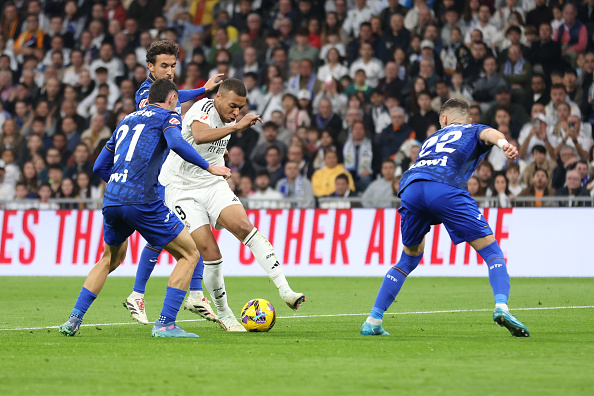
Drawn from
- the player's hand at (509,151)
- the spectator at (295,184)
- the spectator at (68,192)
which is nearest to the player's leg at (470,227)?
the player's hand at (509,151)

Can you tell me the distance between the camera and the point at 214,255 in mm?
9234

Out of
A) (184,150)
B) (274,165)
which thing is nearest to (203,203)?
(184,150)

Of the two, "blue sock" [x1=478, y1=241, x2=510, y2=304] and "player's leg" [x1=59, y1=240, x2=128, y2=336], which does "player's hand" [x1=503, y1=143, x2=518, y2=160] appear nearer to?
"blue sock" [x1=478, y1=241, x2=510, y2=304]

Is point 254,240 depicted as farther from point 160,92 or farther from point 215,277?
point 160,92

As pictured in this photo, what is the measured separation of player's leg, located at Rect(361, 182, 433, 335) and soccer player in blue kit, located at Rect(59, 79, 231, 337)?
1.54 m

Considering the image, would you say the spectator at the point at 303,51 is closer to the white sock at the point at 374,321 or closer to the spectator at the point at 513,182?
the spectator at the point at 513,182

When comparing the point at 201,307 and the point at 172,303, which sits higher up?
the point at 172,303

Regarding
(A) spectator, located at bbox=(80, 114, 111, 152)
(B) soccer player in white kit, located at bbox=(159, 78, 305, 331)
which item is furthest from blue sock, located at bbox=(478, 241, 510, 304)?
(A) spectator, located at bbox=(80, 114, 111, 152)

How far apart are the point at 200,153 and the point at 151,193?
1.59m

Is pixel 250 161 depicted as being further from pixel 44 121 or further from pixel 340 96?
pixel 44 121

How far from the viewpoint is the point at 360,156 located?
18.2 metres

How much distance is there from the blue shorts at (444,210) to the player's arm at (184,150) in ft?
5.23

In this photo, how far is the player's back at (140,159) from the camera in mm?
8008

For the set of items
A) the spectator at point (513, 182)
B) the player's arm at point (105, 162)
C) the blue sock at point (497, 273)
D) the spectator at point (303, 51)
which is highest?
the spectator at point (303, 51)
